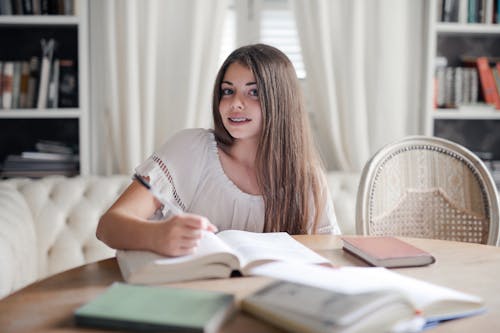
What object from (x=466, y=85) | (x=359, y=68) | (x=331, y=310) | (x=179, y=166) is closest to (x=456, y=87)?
(x=466, y=85)

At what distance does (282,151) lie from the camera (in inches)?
66.4

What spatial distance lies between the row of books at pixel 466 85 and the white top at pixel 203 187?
1.34 m

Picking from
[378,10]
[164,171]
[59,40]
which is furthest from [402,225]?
[59,40]

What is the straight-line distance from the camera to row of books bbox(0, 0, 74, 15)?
2504mm

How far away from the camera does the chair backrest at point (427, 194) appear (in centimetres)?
186

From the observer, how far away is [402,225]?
6.32 feet

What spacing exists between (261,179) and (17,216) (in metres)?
0.94

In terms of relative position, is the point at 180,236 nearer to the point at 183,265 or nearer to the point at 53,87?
the point at 183,265

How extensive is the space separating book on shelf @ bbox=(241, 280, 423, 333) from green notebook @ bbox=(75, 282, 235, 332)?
67 mm

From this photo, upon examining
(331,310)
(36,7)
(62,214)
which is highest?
(36,7)

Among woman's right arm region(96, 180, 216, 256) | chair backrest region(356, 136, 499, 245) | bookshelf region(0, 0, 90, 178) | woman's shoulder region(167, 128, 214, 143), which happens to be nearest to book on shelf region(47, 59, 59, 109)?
bookshelf region(0, 0, 90, 178)

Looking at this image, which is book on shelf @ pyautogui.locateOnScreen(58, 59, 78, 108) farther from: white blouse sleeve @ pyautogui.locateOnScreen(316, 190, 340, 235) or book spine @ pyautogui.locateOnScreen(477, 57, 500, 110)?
book spine @ pyautogui.locateOnScreen(477, 57, 500, 110)

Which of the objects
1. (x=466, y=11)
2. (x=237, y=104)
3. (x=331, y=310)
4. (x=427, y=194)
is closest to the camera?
(x=331, y=310)

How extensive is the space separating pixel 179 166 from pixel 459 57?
1.86m
